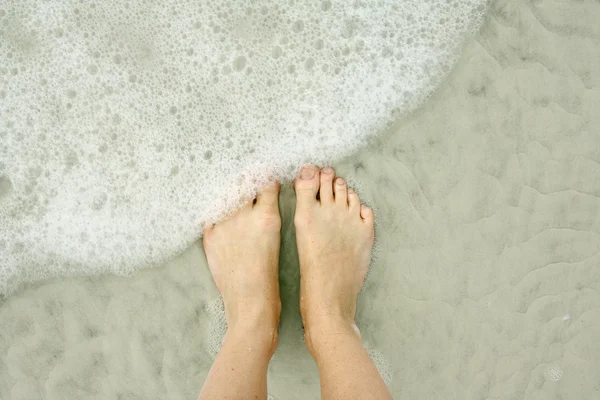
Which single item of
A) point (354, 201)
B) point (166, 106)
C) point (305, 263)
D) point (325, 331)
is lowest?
point (325, 331)

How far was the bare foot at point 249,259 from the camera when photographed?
4.18 ft

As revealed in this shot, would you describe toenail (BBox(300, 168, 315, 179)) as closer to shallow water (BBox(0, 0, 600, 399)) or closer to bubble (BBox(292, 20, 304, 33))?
shallow water (BBox(0, 0, 600, 399))

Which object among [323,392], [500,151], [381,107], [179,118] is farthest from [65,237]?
[500,151]

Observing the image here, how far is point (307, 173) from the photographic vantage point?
4.33 ft

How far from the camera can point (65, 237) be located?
136 cm

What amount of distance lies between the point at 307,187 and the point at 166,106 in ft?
1.55

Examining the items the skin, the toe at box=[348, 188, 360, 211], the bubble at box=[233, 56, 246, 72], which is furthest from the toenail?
the bubble at box=[233, 56, 246, 72]

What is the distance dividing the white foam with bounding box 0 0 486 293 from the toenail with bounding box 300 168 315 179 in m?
0.03

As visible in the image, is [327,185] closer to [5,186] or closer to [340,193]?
[340,193]

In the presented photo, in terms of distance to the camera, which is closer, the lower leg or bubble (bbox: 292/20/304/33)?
the lower leg

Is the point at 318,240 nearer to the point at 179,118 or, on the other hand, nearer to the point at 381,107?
the point at 381,107

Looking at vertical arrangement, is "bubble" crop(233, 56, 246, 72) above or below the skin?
above

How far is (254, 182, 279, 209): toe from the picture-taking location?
1319 mm

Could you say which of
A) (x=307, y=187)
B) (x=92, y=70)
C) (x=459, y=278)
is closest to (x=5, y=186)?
(x=92, y=70)
